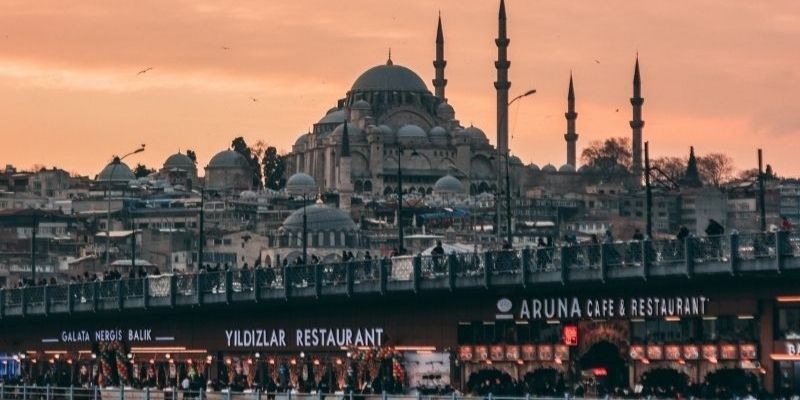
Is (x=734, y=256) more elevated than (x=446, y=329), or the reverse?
(x=734, y=256)

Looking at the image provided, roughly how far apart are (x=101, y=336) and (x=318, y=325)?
40.0ft

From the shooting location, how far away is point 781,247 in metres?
48.1

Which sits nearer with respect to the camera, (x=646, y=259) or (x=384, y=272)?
(x=646, y=259)

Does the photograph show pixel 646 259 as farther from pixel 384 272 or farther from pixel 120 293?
pixel 120 293

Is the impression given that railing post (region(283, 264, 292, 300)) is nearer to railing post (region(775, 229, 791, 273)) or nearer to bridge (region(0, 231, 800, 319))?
bridge (region(0, 231, 800, 319))

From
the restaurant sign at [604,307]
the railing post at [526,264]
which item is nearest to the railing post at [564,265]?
the restaurant sign at [604,307]

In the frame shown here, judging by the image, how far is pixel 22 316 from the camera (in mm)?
76812

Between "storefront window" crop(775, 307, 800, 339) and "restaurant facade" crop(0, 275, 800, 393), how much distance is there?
27 millimetres

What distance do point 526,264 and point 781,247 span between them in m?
8.17

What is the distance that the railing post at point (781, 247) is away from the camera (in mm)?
Result: 48031

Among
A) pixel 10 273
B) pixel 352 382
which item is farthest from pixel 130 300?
pixel 10 273

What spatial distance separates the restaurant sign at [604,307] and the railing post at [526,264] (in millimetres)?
1145

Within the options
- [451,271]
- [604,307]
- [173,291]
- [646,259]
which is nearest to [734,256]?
[646,259]

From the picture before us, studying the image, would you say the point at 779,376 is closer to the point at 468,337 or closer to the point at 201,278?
the point at 468,337
